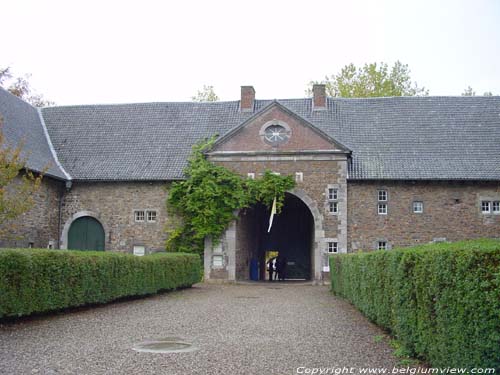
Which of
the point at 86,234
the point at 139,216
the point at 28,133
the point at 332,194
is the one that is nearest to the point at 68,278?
the point at 139,216

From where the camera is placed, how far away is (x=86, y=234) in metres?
28.5

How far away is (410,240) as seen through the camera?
87.3ft

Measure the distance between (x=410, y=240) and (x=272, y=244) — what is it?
34.1 ft

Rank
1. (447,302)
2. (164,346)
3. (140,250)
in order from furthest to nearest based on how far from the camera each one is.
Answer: (140,250)
(164,346)
(447,302)

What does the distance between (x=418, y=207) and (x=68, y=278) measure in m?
17.2

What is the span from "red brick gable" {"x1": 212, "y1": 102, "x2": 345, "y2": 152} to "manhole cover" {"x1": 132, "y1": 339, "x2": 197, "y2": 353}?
1758cm

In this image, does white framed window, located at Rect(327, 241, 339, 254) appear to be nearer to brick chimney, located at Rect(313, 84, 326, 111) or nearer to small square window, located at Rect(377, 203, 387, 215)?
small square window, located at Rect(377, 203, 387, 215)

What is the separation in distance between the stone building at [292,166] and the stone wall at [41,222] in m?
0.08

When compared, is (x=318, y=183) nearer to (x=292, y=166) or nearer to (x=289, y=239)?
(x=292, y=166)

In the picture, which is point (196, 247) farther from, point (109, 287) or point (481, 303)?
point (481, 303)

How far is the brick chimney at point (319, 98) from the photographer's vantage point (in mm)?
30375

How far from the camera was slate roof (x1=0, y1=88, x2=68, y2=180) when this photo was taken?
84.9ft

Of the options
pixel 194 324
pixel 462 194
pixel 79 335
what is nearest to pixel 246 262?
pixel 462 194

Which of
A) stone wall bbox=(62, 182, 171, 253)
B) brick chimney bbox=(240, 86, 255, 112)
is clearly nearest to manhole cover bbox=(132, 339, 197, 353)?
stone wall bbox=(62, 182, 171, 253)
